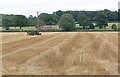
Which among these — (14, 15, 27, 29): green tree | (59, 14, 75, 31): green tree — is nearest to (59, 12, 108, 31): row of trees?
(59, 14, 75, 31): green tree

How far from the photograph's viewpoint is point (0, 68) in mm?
17391

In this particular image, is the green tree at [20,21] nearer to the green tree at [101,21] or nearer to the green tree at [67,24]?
the green tree at [67,24]

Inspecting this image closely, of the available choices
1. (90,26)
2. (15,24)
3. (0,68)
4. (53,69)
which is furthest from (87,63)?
(15,24)

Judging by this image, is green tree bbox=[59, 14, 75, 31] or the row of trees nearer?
green tree bbox=[59, 14, 75, 31]

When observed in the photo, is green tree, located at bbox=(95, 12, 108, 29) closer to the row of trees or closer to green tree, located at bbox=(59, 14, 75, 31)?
the row of trees

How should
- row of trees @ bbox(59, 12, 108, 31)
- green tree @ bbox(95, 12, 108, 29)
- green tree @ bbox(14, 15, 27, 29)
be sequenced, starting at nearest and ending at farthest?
1. row of trees @ bbox(59, 12, 108, 31)
2. green tree @ bbox(95, 12, 108, 29)
3. green tree @ bbox(14, 15, 27, 29)

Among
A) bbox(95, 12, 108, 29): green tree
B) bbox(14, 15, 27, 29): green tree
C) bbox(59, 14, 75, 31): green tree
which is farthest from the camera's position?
bbox(14, 15, 27, 29): green tree

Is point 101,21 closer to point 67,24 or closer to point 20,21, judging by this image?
point 67,24

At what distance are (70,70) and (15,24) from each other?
591 feet

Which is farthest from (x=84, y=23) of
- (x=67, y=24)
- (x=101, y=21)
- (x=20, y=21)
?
(x=20, y=21)

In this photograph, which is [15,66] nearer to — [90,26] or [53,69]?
[53,69]

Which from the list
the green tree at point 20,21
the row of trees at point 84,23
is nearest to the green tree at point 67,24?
the row of trees at point 84,23

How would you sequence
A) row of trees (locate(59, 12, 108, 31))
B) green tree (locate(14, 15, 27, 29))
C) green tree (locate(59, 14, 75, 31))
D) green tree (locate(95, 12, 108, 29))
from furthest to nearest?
green tree (locate(14, 15, 27, 29))
green tree (locate(95, 12, 108, 29))
row of trees (locate(59, 12, 108, 31))
green tree (locate(59, 14, 75, 31))

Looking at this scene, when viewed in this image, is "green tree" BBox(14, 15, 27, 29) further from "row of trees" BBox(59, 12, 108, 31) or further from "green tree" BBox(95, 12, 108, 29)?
"green tree" BBox(95, 12, 108, 29)
